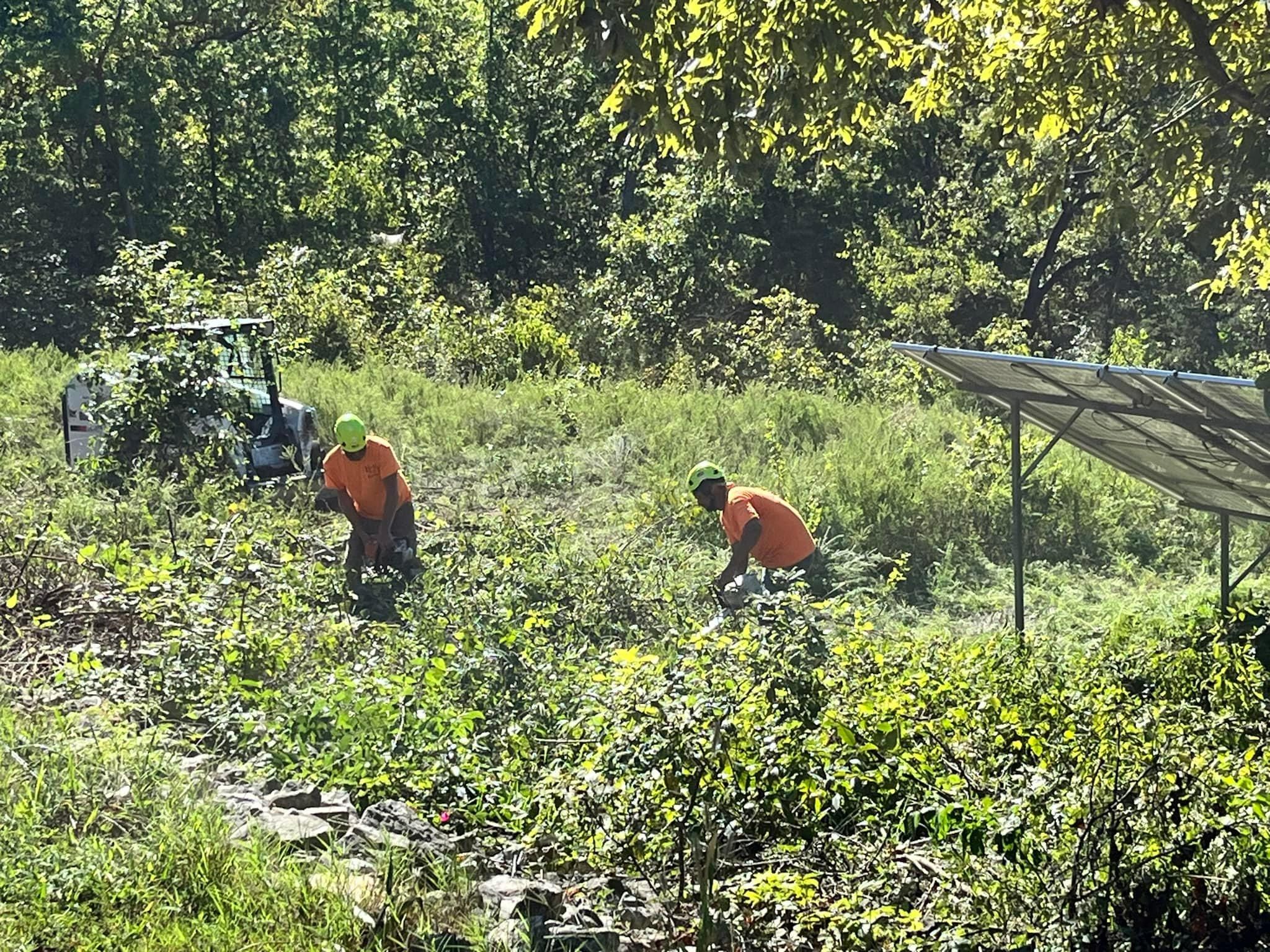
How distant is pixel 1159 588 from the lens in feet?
37.7

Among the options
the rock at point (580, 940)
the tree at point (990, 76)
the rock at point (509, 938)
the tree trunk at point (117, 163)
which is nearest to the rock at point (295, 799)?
the rock at point (509, 938)

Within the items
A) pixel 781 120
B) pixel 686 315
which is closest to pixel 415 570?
pixel 781 120

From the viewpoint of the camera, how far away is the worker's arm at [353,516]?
392 inches

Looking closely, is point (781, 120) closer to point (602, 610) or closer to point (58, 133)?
point (602, 610)

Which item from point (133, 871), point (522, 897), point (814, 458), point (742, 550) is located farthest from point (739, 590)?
point (814, 458)

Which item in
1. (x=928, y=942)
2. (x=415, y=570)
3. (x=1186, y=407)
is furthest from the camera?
(x=415, y=570)

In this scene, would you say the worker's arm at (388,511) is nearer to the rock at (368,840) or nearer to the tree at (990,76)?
the tree at (990,76)

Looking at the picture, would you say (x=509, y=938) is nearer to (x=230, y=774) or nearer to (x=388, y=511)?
(x=230, y=774)

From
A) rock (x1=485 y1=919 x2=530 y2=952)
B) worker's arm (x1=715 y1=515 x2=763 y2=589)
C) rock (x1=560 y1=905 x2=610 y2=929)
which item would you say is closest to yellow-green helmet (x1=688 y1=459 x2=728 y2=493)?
worker's arm (x1=715 y1=515 x2=763 y2=589)

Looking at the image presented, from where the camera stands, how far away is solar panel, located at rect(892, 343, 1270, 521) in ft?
25.7

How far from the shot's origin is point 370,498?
10227 mm

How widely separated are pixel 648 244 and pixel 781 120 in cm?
1612

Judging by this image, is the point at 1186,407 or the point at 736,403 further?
the point at 736,403

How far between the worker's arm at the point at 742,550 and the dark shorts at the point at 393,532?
99.2 inches
